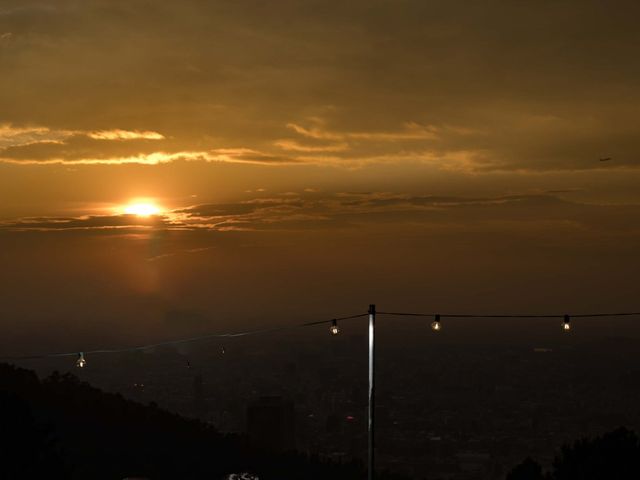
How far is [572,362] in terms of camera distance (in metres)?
122

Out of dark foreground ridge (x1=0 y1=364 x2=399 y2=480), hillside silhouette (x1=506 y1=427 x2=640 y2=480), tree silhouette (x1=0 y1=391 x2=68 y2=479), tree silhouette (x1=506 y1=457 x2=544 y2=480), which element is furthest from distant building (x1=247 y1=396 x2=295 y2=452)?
hillside silhouette (x1=506 y1=427 x2=640 y2=480)

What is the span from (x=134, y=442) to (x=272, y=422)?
23779 mm

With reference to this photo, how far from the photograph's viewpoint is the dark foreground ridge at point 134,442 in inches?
1825

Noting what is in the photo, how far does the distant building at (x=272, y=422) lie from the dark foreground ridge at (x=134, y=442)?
16.9 metres

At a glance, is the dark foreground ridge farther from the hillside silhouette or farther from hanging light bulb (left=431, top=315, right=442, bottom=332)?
hanging light bulb (left=431, top=315, right=442, bottom=332)

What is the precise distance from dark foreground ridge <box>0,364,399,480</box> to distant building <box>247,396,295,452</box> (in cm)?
1689

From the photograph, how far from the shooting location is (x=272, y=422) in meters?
74.2

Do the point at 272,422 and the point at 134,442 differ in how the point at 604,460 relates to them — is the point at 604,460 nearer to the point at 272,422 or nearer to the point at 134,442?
the point at 134,442

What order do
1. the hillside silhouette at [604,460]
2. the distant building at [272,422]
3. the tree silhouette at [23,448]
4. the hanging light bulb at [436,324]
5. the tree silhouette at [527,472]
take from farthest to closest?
the distant building at [272,422] < the tree silhouette at [527,472] < the tree silhouette at [23,448] < the hillside silhouette at [604,460] < the hanging light bulb at [436,324]

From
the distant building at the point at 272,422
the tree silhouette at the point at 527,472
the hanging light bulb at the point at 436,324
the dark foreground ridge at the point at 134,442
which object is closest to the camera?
the hanging light bulb at the point at 436,324

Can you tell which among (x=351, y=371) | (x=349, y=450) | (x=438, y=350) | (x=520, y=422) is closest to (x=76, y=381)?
(x=349, y=450)

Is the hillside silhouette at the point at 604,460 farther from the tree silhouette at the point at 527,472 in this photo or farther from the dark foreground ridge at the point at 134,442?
the dark foreground ridge at the point at 134,442

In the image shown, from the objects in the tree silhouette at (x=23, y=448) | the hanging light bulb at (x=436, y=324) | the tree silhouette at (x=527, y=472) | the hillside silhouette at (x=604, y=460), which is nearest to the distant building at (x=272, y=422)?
the tree silhouette at (x=527, y=472)

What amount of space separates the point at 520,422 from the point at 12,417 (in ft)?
217
